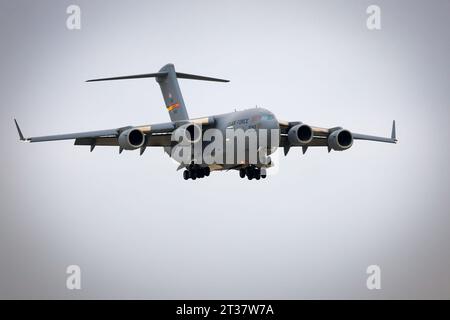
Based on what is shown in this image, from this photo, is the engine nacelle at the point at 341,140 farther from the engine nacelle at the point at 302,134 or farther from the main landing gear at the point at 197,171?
the main landing gear at the point at 197,171

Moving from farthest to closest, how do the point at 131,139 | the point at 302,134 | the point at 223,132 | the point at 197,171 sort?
the point at 197,171, the point at 223,132, the point at 302,134, the point at 131,139

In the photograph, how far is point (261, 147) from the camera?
2494cm

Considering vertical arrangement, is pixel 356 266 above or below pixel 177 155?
below

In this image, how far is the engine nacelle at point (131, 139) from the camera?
25141 millimetres

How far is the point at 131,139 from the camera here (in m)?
25.3

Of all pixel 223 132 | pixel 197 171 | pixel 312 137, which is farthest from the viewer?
pixel 197 171

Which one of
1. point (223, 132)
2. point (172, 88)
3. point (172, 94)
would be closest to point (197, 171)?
point (223, 132)

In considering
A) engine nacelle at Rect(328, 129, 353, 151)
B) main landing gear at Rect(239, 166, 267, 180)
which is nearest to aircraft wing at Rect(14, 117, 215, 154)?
main landing gear at Rect(239, 166, 267, 180)

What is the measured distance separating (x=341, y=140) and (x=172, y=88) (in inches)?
294

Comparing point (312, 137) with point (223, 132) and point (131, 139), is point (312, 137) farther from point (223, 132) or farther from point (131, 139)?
point (131, 139)
